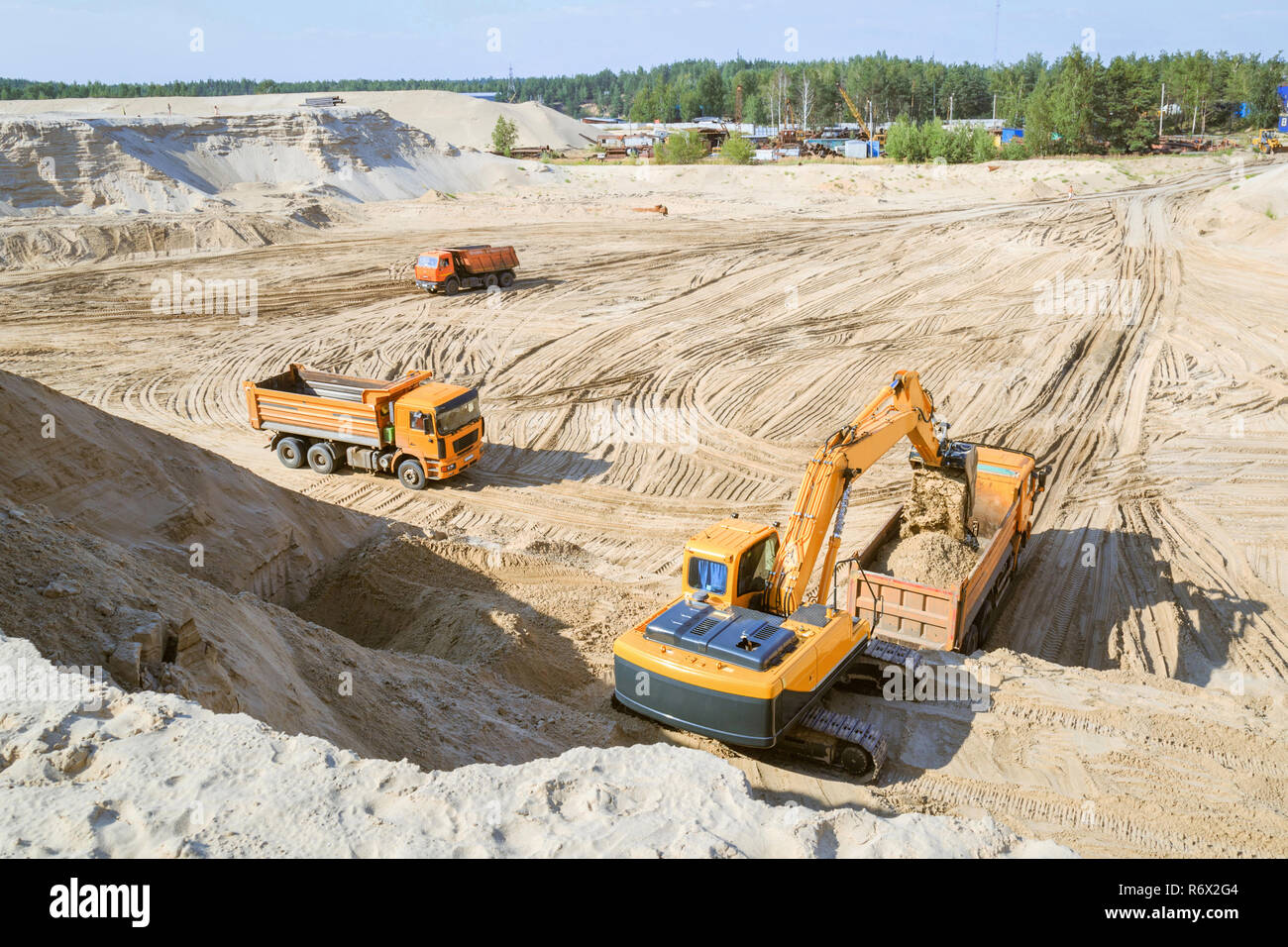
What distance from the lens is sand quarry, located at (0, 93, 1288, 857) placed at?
5539 mm

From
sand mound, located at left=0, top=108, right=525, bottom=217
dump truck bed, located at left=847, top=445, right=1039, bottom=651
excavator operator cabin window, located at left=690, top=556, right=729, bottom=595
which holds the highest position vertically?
sand mound, located at left=0, top=108, right=525, bottom=217

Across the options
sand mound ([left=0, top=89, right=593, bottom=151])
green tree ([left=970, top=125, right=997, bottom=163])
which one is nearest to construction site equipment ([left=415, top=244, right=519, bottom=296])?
green tree ([left=970, top=125, right=997, bottom=163])

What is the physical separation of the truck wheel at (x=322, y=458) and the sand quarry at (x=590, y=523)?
0.26 metres

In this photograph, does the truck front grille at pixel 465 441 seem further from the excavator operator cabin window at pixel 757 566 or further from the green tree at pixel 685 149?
the green tree at pixel 685 149

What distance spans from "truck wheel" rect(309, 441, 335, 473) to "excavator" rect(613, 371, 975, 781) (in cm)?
1021

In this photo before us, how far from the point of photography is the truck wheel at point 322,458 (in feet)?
58.5

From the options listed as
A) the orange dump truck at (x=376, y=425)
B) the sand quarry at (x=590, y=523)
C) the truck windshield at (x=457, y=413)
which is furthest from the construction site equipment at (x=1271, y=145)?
the orange dump truck at (x=376, y=425)

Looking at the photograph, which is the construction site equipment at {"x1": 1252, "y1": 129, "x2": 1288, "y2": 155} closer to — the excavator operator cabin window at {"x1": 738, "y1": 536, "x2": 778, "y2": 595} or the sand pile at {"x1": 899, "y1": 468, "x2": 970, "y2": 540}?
the sand pile at {"x1": 899, "y1": 468, "x2": 970, "y2": 540}

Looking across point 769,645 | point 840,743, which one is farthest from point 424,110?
point 840,743

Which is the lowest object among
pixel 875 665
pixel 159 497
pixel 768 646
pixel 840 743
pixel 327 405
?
pixel 840 743

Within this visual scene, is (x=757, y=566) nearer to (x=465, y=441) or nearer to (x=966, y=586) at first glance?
(x=966, y=586)

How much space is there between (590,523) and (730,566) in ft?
21.8

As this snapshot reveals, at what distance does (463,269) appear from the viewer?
30188 mm

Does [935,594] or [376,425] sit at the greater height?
[376,425]
